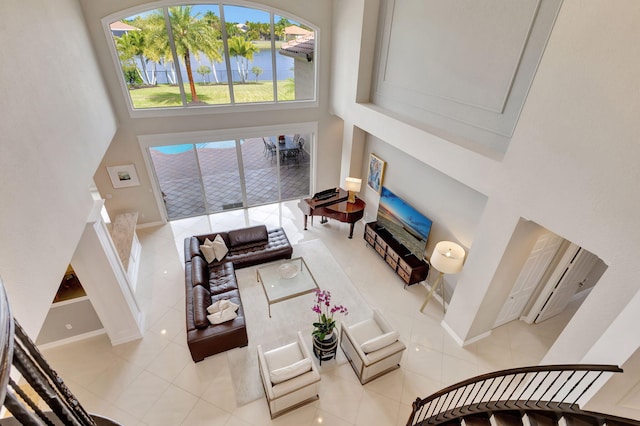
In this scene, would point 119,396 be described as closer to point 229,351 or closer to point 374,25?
point 229,351

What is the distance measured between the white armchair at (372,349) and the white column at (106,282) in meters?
3.49

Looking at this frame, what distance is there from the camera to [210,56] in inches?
279

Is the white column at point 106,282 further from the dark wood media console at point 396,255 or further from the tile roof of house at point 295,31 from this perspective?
the tile roof of house at point 295,31

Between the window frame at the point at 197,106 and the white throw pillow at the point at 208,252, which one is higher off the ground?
the window frame at the point at 197,106

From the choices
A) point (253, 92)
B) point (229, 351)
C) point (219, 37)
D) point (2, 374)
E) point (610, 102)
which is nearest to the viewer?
point (2, 374)

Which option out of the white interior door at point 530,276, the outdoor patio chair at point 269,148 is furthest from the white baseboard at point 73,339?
the white interior door at point 530,276

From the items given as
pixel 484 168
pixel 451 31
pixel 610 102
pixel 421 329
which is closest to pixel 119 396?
pixel 421 329

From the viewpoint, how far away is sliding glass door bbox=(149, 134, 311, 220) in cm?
877

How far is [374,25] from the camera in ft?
21.1

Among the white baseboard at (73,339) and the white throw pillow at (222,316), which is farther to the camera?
the white baseboard at (73,339)

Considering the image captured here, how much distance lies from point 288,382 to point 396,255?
3408 millimetres

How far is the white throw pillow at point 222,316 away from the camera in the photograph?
496 centimetres

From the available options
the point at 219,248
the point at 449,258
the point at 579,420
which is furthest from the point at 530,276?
the point at 219,248

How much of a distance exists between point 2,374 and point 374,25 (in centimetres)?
729
